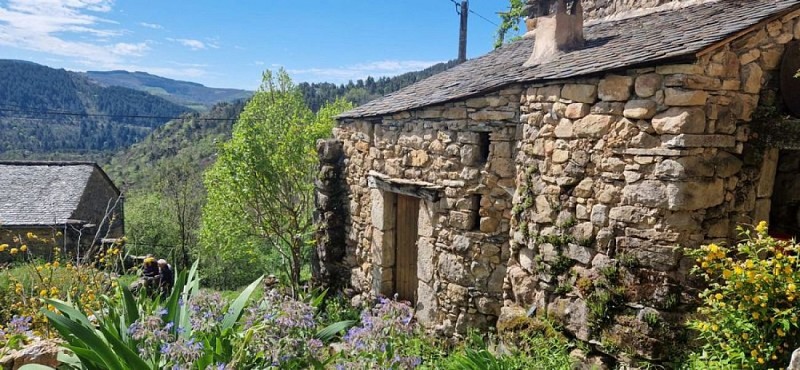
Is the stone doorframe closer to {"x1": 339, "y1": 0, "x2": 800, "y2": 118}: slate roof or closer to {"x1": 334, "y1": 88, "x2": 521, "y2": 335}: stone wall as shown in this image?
{"x1": 334, "y1": 88, "x2": 521, "y2": 335}: stone wall

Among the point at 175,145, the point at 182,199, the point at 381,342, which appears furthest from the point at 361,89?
the point at 381,342

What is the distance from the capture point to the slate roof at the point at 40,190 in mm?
16203

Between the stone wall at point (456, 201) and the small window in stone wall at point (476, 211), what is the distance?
0.04ft

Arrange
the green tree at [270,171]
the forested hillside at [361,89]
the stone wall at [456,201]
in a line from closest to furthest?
the stone wall at [456,201], the green tree at [270,171], the forested hillside at [361,89]

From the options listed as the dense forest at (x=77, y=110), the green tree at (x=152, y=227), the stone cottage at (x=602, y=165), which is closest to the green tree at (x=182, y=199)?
the green tree at (x=152, y=227)

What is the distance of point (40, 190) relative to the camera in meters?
17.6

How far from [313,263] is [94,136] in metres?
84.2

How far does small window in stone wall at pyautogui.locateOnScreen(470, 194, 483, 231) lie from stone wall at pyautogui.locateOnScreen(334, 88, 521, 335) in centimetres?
1

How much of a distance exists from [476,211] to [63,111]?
311ft

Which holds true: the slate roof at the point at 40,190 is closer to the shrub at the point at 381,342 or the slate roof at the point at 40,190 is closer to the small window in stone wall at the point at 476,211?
the small window in stone wall at the point at 476,211

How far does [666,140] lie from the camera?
3.62 metres

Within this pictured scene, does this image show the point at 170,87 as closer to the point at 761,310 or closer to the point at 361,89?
the point at 361,89

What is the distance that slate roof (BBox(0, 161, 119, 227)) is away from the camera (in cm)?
1620

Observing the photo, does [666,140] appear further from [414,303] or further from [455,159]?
[414,303]
